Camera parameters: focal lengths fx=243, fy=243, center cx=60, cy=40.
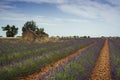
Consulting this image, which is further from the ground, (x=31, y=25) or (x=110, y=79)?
(x=31, y=25)

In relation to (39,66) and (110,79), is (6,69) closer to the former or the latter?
(39,66)

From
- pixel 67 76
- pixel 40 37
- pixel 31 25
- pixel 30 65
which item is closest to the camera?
pixel 67 76

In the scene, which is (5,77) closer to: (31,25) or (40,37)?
(40,37)

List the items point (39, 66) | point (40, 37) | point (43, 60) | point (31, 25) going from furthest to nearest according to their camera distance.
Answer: point (31, 25), point (40, 37), point (43, 60), point (39, 66)

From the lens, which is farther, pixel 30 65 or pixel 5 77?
pixel 30 65

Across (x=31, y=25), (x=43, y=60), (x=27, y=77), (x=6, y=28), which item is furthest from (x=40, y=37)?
(x=27, y=77)

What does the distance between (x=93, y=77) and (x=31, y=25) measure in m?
63.5

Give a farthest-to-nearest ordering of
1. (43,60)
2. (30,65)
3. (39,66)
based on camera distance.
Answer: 1. (43,60)
2. (39,66)
3. (30,65)

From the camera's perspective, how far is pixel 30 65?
12.9 metres

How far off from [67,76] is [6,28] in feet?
226

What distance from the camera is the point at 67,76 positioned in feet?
27.7

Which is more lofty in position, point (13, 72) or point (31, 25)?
point (31, 25)

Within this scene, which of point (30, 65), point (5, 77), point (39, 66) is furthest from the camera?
point (39, 66)

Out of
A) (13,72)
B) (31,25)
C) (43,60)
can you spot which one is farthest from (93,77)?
(31,25)
